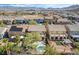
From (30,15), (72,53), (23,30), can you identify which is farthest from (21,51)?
(72,53)

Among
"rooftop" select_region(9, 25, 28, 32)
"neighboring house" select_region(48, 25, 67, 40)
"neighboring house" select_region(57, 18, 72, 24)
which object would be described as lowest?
"neighboring house" select_region(48, 25, 67, 40)

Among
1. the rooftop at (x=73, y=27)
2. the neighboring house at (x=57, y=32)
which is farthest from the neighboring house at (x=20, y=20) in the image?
the rooftop at (x=73, y=27)

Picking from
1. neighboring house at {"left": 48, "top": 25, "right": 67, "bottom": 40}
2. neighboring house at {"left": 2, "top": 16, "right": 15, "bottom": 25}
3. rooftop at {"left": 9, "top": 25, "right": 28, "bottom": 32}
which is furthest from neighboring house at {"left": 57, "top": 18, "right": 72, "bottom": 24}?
neighboring house at {"left": 2, "top": 16, "right": 15, "bottom": 25}

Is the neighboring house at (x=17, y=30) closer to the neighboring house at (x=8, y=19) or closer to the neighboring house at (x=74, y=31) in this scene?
the neighboring house at (x=8, y=19)

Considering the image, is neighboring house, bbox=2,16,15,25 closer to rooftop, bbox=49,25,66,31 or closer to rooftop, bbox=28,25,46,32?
rooftop, bbox=28,25,46,32
